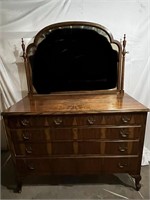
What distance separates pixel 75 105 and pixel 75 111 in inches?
6.0

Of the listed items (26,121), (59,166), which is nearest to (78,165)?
(59,166)

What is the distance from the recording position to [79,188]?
64.8 inches

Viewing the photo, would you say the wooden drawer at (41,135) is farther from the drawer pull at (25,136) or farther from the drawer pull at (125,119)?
the drawer pull at (125,119)

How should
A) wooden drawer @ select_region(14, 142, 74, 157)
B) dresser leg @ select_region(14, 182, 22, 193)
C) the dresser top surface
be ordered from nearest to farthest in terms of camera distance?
the dresser top surface < wooden drawer @ select_region(14, 142, 74, 157) < dresser leg @ select_region(14, 182, 22, 193)

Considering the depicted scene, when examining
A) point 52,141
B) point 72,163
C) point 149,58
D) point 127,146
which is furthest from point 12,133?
point 149,58

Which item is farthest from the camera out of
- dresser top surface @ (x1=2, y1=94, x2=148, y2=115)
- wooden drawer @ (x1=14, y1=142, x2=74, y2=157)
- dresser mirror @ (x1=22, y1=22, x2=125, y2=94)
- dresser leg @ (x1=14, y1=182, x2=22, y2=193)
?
dresser mirror @ (x1=22, y1=22, x2=125, y2=94)

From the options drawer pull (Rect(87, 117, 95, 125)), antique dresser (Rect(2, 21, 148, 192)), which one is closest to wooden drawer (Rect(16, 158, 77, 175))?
antique dresser (Rect(2, 21, 148, 192))

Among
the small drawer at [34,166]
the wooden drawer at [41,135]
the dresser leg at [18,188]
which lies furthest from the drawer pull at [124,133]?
the dresser leg at [18,188]

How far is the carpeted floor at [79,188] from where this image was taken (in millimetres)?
1566

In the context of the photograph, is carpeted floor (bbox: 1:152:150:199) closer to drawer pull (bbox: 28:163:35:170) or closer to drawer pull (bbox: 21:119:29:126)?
drawer pull (bbox: 28:163:35:170)

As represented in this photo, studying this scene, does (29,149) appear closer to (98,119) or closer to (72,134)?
(72,134)

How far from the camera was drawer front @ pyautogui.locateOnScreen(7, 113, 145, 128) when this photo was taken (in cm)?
136

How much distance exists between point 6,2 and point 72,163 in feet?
5.85

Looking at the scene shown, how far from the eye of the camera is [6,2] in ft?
5.88
